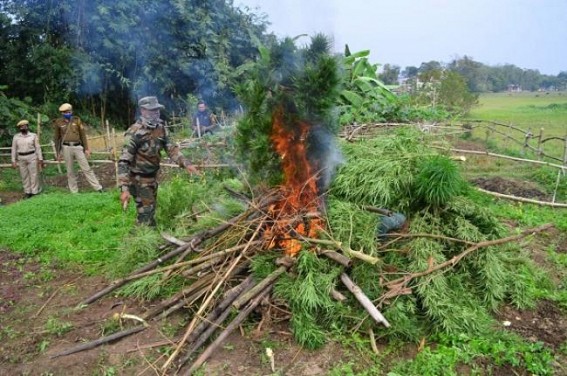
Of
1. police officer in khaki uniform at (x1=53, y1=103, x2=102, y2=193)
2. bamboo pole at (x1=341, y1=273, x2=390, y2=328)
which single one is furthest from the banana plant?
bamboo pole at (x1=341, y1=273, x2=390, y2=328)

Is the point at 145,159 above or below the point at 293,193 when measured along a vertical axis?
above

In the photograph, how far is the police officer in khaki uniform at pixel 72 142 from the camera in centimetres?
914

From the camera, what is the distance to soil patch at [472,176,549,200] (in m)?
8.92

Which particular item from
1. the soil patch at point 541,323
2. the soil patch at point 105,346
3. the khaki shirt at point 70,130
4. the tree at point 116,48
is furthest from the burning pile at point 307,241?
the tree at point 116,48

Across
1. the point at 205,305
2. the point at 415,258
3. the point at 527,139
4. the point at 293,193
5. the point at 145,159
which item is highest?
the point at 145,159

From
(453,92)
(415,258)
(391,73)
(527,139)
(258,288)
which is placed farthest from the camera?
(391,73)

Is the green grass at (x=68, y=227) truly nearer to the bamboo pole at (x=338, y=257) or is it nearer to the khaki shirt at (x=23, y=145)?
the khaki shirt at (x=23, y=145)

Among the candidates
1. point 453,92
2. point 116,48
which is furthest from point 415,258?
point 453,92

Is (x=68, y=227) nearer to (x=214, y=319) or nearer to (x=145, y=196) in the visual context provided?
(x=145, y=196)

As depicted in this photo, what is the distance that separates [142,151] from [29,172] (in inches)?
186

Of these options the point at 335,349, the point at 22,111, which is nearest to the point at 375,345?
the point at 335,349

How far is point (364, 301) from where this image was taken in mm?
4078

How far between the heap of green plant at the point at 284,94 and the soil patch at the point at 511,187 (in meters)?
5.97

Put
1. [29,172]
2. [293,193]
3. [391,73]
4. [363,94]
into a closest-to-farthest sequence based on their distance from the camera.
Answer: [293,193], [29,172], [363,94], [391,73]
